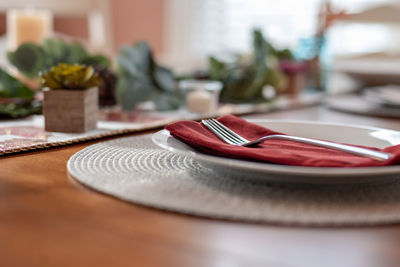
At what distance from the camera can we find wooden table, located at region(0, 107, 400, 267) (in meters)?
0.34

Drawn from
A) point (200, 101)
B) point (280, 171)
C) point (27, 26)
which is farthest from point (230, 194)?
point (27, 26)

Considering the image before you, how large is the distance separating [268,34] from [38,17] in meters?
2.24

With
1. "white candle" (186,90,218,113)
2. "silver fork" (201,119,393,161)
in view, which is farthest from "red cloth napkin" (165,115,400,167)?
"white candle" (186,90,218,113)

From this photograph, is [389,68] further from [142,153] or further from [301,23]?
[301,23]

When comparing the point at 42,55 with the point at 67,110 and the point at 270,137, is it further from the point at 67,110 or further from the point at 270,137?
the point at 270,137

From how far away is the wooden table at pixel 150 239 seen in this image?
0.34m

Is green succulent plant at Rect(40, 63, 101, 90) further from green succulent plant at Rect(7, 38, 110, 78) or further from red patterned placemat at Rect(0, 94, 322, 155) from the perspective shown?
green succulent plant at Rect(7, 38, 110, 78)

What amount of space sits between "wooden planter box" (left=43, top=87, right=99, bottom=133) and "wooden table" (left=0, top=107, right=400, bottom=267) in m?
0.34

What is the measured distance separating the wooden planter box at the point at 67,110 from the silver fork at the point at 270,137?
250mm

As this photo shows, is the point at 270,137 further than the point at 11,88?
No

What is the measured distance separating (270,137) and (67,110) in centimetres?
37

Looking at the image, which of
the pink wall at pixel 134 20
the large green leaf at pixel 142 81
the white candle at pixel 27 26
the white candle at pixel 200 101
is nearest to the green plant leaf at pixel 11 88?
the large green leaf at pixel 142 81

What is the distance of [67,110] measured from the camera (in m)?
0.82

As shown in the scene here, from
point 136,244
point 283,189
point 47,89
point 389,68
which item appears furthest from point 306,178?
point 389,68
